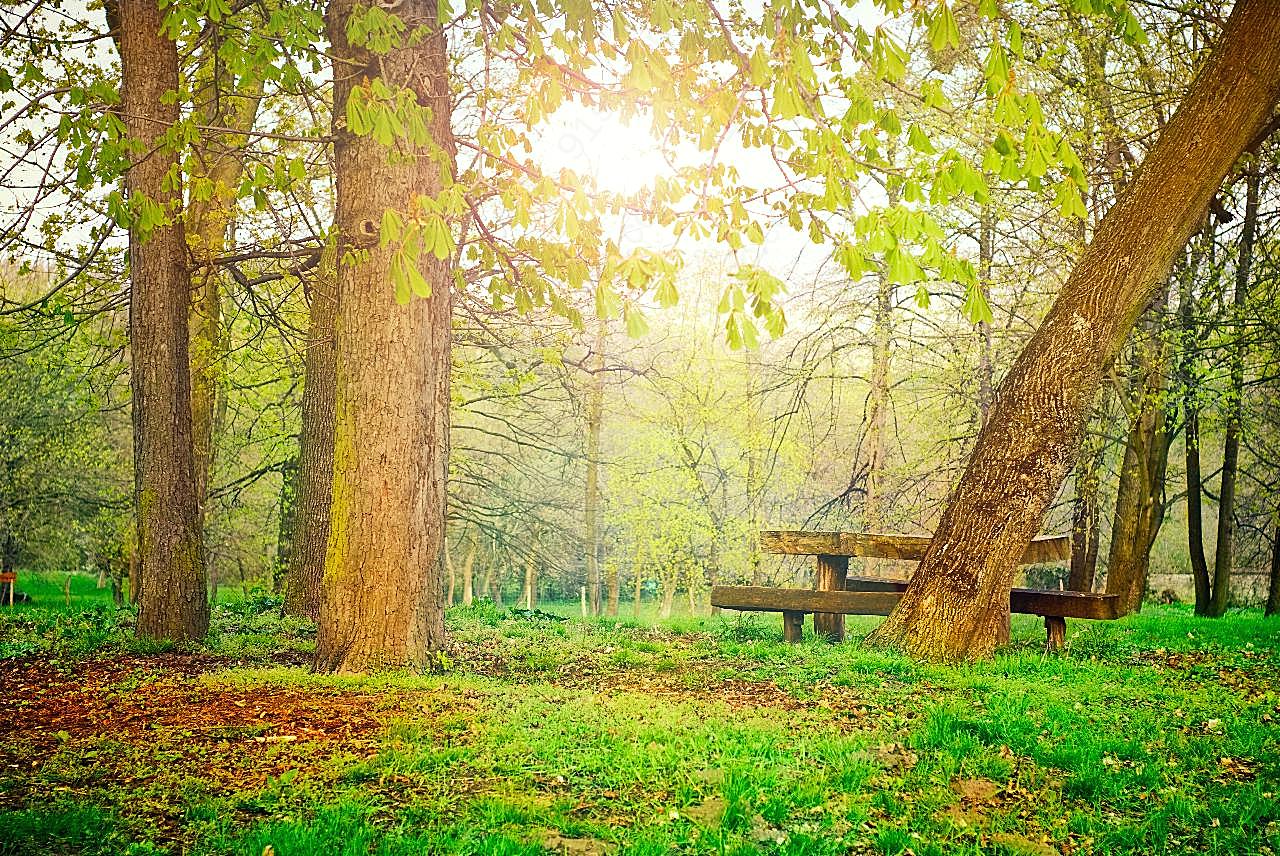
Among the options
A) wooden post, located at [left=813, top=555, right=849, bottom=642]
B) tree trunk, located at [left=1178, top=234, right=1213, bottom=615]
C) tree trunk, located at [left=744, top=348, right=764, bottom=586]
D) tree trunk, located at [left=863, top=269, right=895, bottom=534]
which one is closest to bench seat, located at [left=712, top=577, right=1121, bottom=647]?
wooden post, located at [left=813, top=555, right=849, bottom=642]

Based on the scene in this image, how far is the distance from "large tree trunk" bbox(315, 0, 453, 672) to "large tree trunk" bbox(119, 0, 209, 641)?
269 centimetres

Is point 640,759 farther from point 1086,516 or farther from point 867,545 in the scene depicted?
point 1086,516

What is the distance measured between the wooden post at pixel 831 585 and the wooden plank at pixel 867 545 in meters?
0.37

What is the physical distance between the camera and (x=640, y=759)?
15.0 ft

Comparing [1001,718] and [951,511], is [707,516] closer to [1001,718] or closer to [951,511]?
[951,511]

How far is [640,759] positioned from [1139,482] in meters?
11.1

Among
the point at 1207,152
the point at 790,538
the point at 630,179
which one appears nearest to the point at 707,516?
the point at 790,538

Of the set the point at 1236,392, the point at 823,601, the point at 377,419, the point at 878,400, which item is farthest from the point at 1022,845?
the point at 878,400

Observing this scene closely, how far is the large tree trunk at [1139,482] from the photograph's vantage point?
41.6ft

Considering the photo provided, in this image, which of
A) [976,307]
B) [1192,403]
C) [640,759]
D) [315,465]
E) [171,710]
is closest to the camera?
[640,759]

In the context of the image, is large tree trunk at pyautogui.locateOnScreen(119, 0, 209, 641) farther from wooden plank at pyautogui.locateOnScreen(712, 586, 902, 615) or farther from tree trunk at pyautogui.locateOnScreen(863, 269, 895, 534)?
tree trunk at pyautogui.locateOnScreen(863, 269, 895, 534)

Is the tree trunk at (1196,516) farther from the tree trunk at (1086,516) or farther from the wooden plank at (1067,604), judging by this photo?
the wooden plank at (1067,604)

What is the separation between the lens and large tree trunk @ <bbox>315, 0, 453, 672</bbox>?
6395 millimetres

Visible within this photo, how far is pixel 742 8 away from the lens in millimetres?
6754
